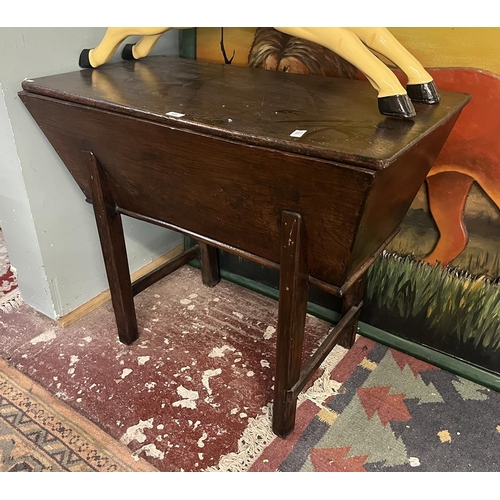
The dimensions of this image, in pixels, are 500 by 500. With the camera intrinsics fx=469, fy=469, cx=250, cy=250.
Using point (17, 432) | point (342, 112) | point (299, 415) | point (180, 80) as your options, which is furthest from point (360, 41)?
point (17, 432)

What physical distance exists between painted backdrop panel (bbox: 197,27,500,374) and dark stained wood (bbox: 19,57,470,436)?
0.15m

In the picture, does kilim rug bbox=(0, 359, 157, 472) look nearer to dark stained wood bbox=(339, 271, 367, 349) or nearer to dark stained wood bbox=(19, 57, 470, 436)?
dark stained wood bbox=(19, 57, 470, 436)

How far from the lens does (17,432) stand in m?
1.34

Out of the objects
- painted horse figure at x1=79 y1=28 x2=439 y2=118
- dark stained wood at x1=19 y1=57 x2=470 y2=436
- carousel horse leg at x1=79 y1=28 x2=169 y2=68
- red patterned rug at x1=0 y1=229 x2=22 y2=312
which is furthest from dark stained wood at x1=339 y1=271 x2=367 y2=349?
red patterned rug at x1=0 y1=229 x2=22 y2=312

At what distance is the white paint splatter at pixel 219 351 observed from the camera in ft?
5.29

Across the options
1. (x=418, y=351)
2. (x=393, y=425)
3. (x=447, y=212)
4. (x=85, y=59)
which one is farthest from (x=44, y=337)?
(x=447, y=212)

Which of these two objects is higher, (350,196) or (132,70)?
(132,70)

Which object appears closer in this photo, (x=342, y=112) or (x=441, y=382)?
(x=342, y=112)

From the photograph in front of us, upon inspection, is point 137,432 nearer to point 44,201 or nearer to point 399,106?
point 44,201

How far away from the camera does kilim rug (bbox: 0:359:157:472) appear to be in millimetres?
1254

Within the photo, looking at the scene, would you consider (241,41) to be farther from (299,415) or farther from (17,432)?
(17,432)

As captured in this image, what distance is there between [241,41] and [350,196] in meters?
0.96

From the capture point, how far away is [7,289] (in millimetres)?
1924

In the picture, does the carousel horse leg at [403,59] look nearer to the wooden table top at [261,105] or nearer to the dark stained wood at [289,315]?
the wooden table top at [261,105]
